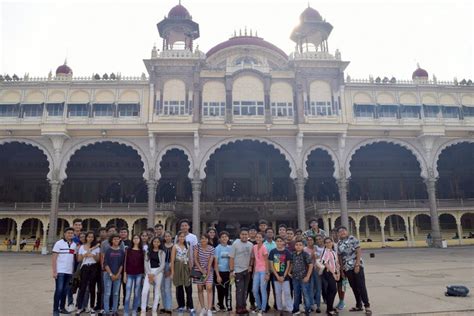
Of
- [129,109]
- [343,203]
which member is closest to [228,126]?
[129,109]

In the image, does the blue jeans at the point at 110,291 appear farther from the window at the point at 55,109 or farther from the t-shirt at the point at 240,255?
the window at the point at 55,109

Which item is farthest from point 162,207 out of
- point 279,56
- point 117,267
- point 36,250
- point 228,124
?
point 117,267

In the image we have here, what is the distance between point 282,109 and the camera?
25.5 metres

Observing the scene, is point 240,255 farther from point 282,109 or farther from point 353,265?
point 282,109

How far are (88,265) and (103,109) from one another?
1998cm

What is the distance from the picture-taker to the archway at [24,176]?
103ft

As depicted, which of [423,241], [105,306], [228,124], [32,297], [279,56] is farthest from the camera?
[279,56]

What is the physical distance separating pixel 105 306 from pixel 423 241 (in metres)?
29.0

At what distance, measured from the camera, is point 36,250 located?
1082 inches

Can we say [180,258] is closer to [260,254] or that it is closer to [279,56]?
[260,254]

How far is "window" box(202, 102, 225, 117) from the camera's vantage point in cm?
2514

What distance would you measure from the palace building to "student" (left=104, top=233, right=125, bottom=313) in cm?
1694

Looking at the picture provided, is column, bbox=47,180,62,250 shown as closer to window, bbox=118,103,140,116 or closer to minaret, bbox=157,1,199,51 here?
window, bbox=118,103,140,116

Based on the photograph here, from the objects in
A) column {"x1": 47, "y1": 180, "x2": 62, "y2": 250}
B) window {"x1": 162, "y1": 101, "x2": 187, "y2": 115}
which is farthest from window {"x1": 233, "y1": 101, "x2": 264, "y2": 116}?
column {"x1": 47, "y1": 180, "x2": 62, "y2": 250}
